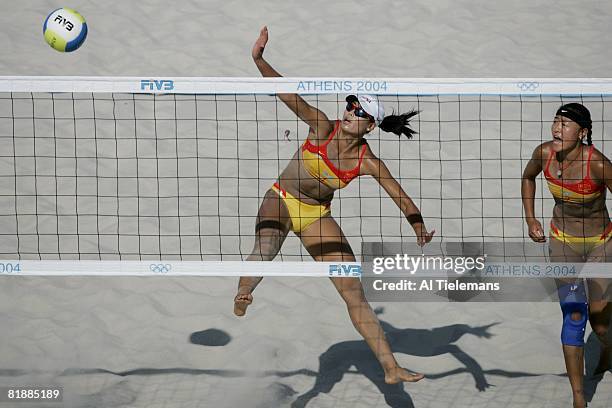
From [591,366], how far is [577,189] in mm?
1342

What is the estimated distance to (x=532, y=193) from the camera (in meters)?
6.00

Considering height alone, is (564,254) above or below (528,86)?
below

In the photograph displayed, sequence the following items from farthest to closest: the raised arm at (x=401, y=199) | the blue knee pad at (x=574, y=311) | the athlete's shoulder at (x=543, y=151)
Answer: the athlete's shoulder at (x=543, y=151) < the blue knee pad at (x=574, y=311) < the raised arm at (x=401, y=199)

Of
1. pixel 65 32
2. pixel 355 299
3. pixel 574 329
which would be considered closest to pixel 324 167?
pixel 355 299

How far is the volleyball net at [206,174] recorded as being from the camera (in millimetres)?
7906

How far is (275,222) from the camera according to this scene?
6.08 meters

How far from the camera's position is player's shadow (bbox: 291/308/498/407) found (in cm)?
630

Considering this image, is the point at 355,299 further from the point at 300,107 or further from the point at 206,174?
the point at 206,174

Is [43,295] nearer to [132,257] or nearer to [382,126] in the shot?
[132,257]

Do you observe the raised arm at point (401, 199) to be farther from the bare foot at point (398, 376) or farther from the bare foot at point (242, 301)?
the bare foot at point (242, 301)

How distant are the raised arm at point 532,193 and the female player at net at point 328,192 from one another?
1.98 feet

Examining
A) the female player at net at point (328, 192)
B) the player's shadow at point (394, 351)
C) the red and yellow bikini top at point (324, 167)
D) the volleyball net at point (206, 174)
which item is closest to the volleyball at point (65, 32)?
the volleyball net at point (206, 174)

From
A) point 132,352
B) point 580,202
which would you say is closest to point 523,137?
point 580,202

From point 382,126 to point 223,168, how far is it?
9.53ft
